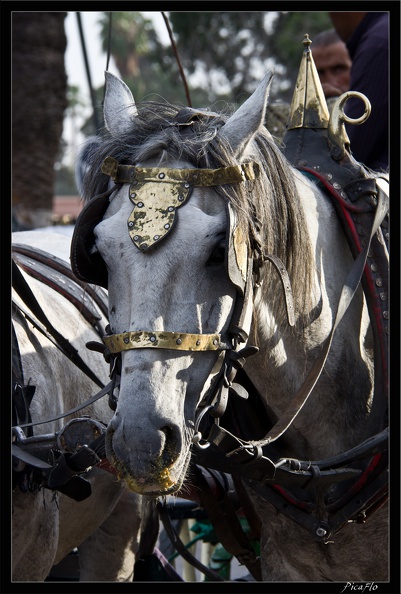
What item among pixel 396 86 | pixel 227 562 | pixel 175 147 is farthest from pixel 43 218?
pixel 175 147

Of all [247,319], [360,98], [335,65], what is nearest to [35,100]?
[335,65]

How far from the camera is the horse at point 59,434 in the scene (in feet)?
9.32

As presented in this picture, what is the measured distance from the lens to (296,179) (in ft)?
9.37

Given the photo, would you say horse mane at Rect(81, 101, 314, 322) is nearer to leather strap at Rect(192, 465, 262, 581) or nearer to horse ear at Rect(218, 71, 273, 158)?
horse ear at Rect(218, 71, 273, 158)

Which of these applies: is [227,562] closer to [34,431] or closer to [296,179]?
[34,431]

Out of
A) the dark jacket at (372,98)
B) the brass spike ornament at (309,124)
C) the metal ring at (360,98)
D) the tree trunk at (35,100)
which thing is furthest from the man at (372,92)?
the tree trunk at (35,100)

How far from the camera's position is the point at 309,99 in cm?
323

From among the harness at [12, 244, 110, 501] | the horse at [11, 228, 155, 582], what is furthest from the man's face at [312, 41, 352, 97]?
the harness at [12, 244, 110, 501]

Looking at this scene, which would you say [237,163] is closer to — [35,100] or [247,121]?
[247,121]

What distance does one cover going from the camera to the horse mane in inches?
93.8

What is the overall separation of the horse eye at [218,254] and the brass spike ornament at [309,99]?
44.3 inches

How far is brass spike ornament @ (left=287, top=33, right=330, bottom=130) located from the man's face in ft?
9.30

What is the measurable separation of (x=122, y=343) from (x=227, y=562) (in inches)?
98.1

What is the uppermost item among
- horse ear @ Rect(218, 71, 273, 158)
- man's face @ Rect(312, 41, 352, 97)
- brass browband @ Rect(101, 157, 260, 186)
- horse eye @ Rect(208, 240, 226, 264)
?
man's face @ Rect(312, 41, 352, 97)
